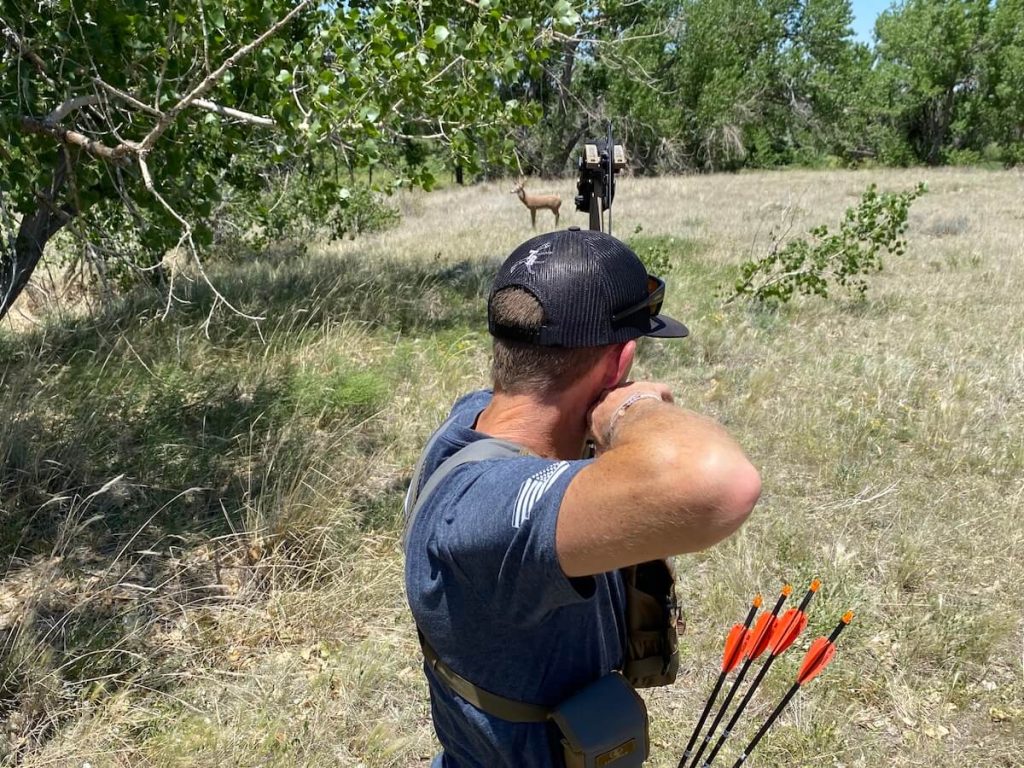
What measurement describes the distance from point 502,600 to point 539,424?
1.00 ft

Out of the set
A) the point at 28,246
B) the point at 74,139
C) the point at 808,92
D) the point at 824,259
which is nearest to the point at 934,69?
the point at 808,92

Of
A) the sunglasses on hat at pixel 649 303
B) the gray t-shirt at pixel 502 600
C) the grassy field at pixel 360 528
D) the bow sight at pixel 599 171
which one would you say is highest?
the bow sight at pixel 599 171

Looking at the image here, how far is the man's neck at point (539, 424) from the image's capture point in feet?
4.32

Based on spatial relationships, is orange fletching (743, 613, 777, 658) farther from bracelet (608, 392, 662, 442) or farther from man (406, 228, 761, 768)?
bracelet (608, 392, 662, 442)

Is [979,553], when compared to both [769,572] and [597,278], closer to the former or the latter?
[769,572]

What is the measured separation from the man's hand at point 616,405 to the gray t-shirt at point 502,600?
111 mm

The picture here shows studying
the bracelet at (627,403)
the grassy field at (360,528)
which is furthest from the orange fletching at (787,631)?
the grassy field at (360,528)

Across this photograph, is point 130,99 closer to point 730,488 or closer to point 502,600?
point 502,600

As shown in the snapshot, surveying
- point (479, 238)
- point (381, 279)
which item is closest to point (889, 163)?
point (479, 238)

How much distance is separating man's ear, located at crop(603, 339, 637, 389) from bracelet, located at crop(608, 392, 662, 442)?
115 mm

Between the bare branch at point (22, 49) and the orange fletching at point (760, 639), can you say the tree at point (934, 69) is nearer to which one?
the bare branch at point (22, 49)

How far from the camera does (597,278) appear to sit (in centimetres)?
130

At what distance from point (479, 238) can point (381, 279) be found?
3974mm

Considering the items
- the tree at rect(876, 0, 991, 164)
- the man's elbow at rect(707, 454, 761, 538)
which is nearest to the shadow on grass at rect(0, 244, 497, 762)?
the man's elbow at rect(707, 454, 761, 538)
